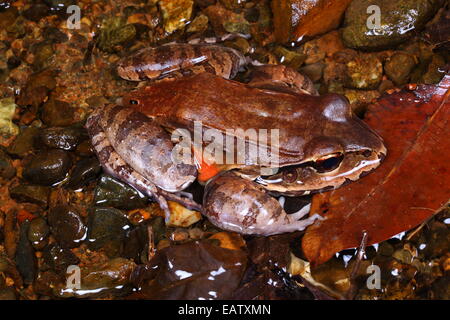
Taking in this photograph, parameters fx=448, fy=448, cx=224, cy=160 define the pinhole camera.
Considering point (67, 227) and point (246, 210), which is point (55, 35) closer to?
point (67, 227)

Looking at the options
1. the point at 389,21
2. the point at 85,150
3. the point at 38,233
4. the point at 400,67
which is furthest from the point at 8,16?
the point at 400,67

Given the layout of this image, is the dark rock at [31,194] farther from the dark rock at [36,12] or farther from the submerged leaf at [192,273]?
the dark rock at [36,12]

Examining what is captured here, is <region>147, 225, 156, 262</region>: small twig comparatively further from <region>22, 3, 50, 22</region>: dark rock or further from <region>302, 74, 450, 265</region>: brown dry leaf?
<region>22, 3, 50, 22</region>: dark rock

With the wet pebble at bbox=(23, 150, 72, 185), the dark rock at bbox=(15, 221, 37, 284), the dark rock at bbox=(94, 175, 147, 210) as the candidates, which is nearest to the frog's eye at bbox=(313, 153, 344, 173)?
the dark rock at bbox=(94, 175, 147, 210)

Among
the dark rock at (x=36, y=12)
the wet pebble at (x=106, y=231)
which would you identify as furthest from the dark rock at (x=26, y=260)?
the dark rock at (x=36, y=12)

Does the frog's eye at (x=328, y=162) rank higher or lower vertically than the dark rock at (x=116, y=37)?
lower

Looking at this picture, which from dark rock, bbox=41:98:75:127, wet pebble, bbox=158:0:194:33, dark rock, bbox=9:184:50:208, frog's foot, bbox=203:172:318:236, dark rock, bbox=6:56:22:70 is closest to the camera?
frog's foot, bbox=203:172:318:236

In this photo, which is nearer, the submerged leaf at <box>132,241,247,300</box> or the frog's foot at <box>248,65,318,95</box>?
the submerged leaf at <box>132,241,247,300</box>
